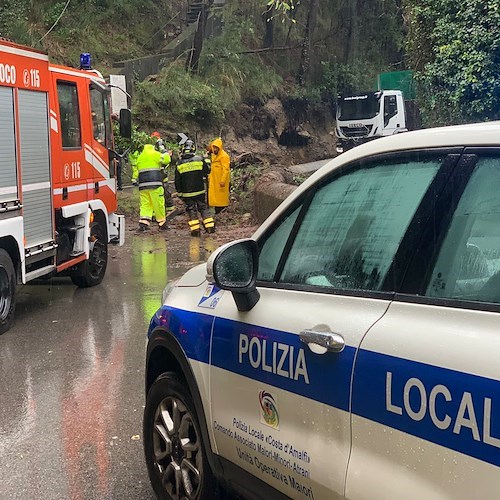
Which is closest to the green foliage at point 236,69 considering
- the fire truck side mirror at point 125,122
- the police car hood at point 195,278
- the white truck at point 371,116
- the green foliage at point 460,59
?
the white truck at point 371,116

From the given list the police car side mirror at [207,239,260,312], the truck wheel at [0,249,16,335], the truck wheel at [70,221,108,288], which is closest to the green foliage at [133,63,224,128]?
the truck wheel at [70,221,108,288]

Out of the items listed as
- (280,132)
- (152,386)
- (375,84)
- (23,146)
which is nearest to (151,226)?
(23,146)

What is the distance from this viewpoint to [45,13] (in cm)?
2523

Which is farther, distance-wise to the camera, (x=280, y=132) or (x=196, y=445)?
(x=280, y=132)

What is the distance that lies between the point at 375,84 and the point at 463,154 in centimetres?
3350

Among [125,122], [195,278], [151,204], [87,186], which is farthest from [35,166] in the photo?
[151,204]

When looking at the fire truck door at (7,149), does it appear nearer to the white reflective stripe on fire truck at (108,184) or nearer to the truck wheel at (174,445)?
the white reflective stripe on fire truck at (108,184)

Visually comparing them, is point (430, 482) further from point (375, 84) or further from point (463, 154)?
point (375, 84)

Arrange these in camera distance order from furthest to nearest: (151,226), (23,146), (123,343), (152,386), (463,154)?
(151,226)
(23,146)
(123,343)
(152,386)
(463,154)

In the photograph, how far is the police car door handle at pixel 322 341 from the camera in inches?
87.8

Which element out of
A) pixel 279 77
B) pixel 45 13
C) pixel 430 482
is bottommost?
pixel 430 482

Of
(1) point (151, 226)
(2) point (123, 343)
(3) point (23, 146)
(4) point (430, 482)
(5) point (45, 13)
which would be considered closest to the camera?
(4) point (430, 482)

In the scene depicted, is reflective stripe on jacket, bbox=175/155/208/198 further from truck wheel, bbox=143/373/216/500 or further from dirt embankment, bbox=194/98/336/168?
dirt embankment, bbox=194/98/336/168

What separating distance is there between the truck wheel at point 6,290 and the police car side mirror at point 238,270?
183 inches
